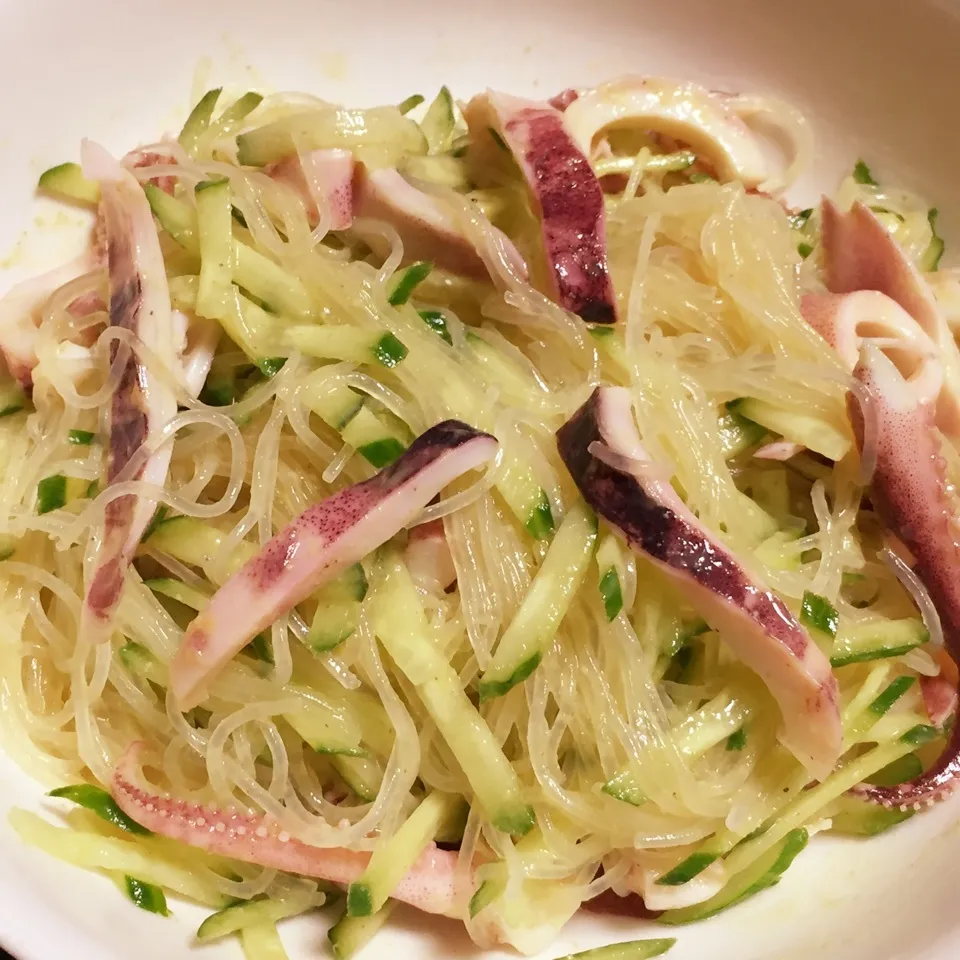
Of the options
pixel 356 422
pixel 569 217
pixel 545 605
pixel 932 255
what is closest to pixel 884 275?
pixel 932 255

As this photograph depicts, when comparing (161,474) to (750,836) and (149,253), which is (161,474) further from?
(750,836)

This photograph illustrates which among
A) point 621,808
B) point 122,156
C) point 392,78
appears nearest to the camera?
point 621,808

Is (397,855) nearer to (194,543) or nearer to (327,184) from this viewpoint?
(194,543)

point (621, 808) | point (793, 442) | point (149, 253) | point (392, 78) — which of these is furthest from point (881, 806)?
point (392, 78)

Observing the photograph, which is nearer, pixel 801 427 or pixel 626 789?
pixel 626 789

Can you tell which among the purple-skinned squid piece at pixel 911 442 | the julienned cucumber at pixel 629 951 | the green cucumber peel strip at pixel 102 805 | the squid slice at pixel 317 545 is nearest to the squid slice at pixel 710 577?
the squid slice at pixel 317 545
